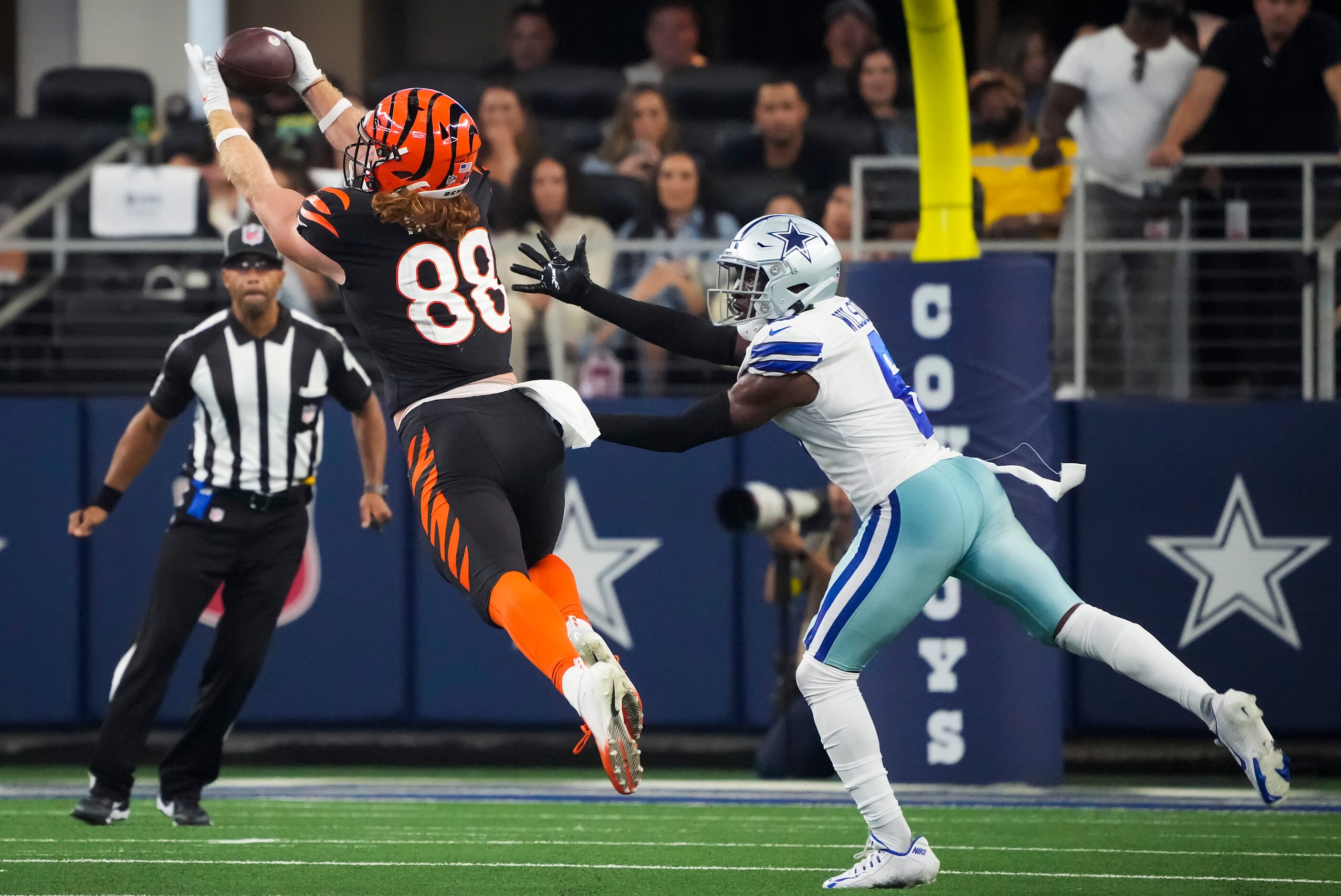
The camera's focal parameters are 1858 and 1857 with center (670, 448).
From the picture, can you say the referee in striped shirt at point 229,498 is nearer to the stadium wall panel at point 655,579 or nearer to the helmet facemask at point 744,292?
the helmet facemask at point 744,292

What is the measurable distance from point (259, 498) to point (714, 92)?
5573mm

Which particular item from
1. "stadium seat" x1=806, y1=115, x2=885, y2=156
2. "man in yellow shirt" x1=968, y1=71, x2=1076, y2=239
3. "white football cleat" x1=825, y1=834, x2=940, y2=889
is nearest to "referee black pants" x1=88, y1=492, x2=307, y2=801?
"white football cleat" x1=825, y1=834, x2=940, y2=889

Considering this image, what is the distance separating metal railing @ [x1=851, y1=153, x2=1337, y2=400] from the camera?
814 cm

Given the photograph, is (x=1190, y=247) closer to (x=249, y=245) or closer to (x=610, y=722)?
(x=249, y=245)

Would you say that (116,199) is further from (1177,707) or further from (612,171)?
(1177,707)

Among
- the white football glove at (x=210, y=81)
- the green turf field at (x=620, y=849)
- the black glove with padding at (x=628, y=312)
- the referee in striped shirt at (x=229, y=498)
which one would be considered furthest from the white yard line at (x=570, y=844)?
the white football glove at (x=210, y=81)


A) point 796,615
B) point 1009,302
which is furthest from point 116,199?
point 1009,302

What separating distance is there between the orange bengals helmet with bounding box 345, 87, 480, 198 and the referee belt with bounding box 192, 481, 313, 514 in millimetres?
1969

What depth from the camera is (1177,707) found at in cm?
842

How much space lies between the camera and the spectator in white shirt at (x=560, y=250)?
8602 mm

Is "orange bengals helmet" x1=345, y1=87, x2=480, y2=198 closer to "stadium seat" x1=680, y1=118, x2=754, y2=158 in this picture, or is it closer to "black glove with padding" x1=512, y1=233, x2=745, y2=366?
"black glove with padding" x1=512, y1=233, x2=745, y2=366

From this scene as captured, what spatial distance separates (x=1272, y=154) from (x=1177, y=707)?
254cm

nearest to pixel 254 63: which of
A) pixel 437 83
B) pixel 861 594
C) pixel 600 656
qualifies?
pixel 600 656

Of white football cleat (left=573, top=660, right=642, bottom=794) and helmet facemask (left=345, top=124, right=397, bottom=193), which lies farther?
helmet facemask (left=345, top=124, right=397, bottom=193)
